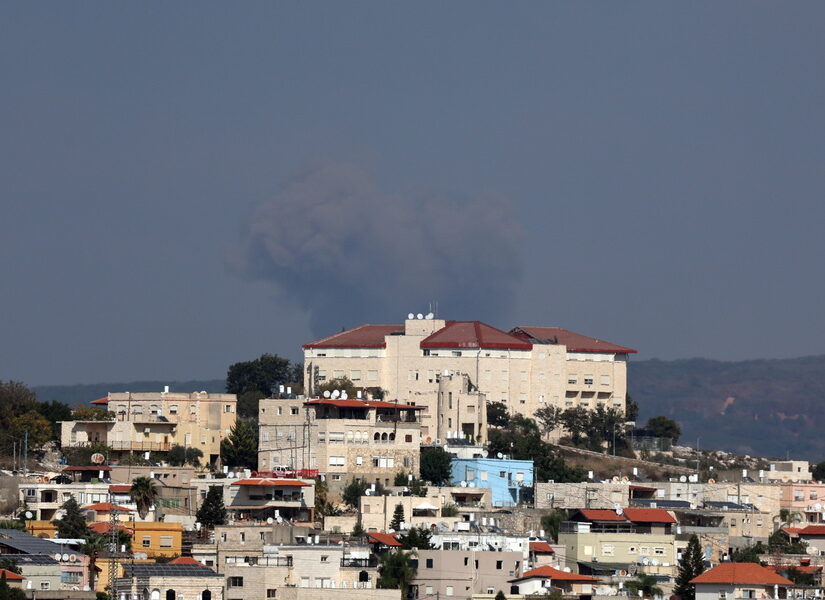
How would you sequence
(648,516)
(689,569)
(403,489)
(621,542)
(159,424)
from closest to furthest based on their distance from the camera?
(689,569) < (621,542) < (648,516) < (403,489) < (159,424)

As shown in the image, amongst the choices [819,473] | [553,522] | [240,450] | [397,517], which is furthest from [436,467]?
[819,473]

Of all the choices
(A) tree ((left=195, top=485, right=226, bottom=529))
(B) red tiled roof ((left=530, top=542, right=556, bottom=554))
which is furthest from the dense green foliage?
(B) red tiled roof ((left=530, top=542, right=556, bottom=554))

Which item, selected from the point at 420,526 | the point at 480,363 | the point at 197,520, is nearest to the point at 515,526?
the point at 420,526

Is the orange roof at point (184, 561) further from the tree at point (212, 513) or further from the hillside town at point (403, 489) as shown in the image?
the tree at point (212, 513)

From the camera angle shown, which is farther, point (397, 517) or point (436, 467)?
point (436, 467)

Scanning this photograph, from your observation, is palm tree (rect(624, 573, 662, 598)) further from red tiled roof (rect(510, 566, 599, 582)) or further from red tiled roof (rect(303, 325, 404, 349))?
red tiled roof (rect(303, 325, 404, 349))

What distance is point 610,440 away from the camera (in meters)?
A: 108

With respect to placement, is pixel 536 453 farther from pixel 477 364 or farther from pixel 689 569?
pixel 689 569

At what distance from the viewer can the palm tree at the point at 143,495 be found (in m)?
76.8

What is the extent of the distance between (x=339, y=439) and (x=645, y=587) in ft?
71.1

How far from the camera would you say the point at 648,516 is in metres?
78.6

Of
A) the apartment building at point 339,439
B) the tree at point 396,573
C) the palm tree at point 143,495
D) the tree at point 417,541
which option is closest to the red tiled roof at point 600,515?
the tree at point 417,541

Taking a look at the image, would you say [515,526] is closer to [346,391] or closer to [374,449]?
[374,449]

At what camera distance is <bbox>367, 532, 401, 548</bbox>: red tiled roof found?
70.9 m
